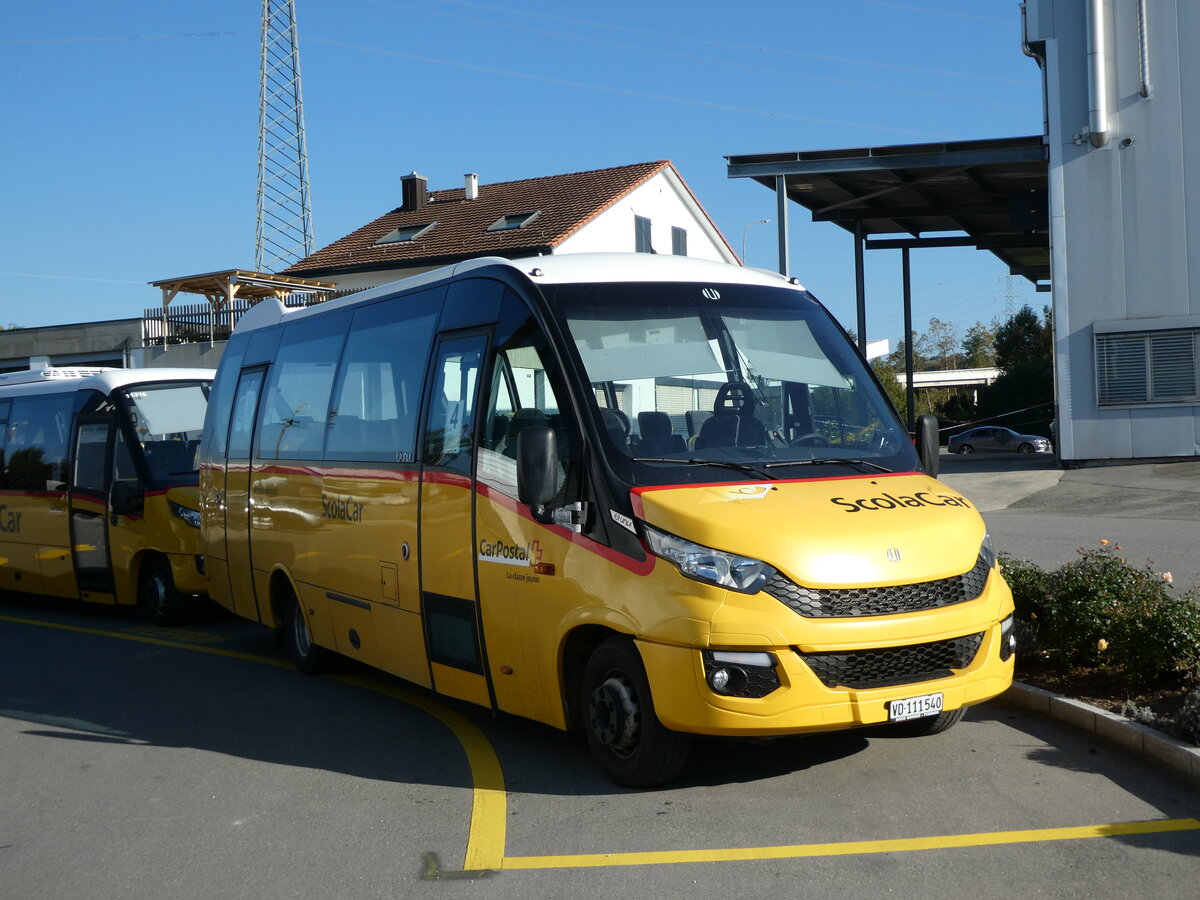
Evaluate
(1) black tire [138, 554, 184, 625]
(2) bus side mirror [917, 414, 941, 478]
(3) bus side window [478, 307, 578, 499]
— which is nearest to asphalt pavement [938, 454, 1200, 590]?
(2) bus side mirror [917, 414, 941, 478]

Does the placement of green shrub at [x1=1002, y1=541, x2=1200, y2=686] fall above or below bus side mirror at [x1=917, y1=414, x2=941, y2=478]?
below

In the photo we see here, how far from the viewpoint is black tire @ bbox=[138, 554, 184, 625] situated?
12.9 meters

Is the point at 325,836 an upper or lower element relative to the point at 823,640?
lower

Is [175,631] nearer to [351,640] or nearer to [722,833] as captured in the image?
[351,640]

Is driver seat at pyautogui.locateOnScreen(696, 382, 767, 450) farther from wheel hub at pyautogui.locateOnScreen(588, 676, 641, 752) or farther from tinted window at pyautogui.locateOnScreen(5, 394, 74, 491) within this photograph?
tinted window at pyautogui.locateOnScreen(5, 394, 74, 491)

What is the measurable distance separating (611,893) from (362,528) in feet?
13.9

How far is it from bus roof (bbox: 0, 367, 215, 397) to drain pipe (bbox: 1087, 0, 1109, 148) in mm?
18754

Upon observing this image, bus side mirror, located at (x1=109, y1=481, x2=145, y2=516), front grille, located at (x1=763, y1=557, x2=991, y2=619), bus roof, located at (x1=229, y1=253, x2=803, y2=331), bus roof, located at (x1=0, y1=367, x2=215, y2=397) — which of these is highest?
bus roof, located at (x1=229, y1=253, x2=803, y2=331)

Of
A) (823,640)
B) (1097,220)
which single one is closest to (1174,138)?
(1097,220)

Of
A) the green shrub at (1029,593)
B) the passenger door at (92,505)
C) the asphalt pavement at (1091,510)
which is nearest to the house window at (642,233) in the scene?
the asphalt pavement at (1091,510)

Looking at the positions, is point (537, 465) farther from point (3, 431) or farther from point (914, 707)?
point (3, 431)

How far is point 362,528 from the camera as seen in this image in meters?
8.58

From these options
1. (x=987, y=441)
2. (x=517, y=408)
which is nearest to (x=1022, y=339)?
(x=987, y=441)

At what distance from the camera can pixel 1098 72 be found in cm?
2527
